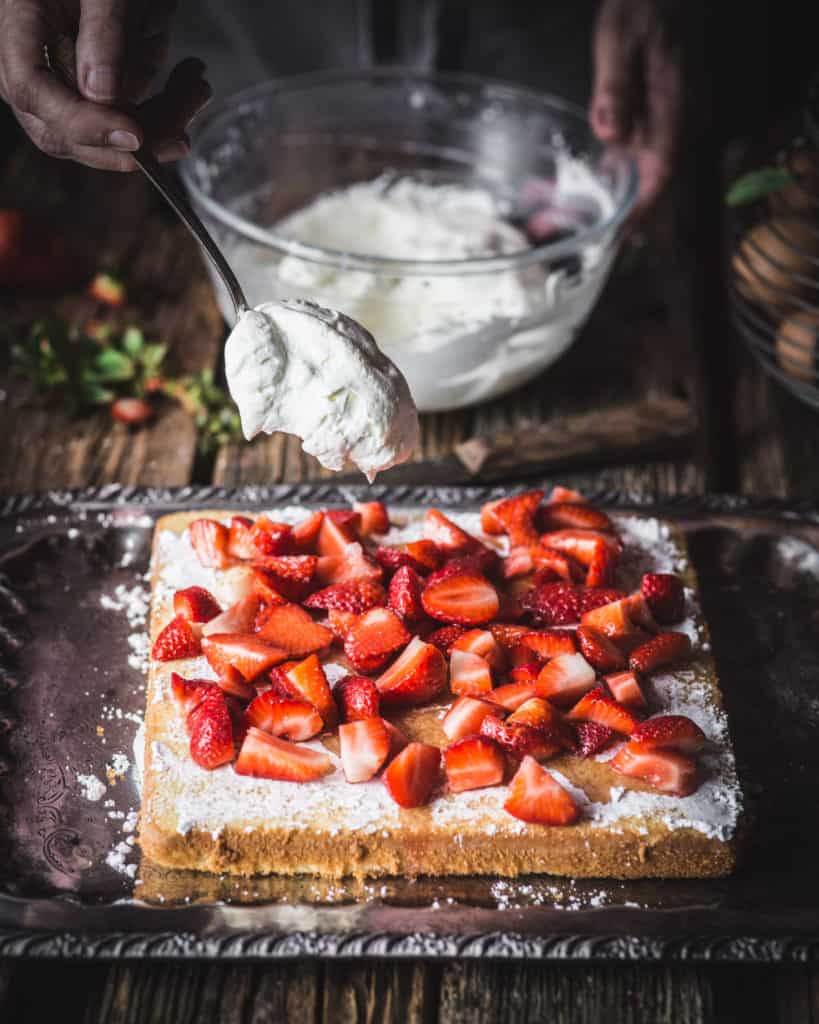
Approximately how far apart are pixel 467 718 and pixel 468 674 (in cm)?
11

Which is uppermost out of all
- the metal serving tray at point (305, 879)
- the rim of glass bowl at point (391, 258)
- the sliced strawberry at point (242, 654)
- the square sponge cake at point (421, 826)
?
the rim of glass bowl at point (391, 258)

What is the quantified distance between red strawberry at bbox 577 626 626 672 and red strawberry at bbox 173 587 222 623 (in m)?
0.75

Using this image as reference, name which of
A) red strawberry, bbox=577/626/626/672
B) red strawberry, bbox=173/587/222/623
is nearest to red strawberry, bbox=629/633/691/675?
red strawberry, bbox=577/626/626/672

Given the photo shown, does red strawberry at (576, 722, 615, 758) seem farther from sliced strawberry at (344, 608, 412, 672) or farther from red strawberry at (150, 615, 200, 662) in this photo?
red strawberry at (150, 615, 200, 662)

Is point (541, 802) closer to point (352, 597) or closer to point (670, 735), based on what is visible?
point (670, 735)

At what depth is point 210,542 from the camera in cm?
253

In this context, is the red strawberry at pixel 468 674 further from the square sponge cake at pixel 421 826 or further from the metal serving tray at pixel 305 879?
the metal serving tray at pixel 305 879

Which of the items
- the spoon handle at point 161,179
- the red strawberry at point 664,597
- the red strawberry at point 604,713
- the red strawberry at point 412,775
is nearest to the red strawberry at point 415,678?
the red strawberry at point 412,775

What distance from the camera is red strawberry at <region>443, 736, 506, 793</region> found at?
6.74ft

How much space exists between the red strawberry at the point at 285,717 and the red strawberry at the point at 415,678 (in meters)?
0.15

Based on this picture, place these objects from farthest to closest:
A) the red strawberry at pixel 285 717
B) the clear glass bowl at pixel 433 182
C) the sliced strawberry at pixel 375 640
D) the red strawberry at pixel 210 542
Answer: the clear glass bowl at pixel 433 182 → the red strawberry at pixel 210 542 → the sliced strawberry at pixel 375 640 → the red strawberry at pixel 285 717

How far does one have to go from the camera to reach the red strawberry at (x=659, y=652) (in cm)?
229

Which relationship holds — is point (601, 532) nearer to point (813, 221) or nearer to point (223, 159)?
point (813, 221)

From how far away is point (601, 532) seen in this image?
2652mm
